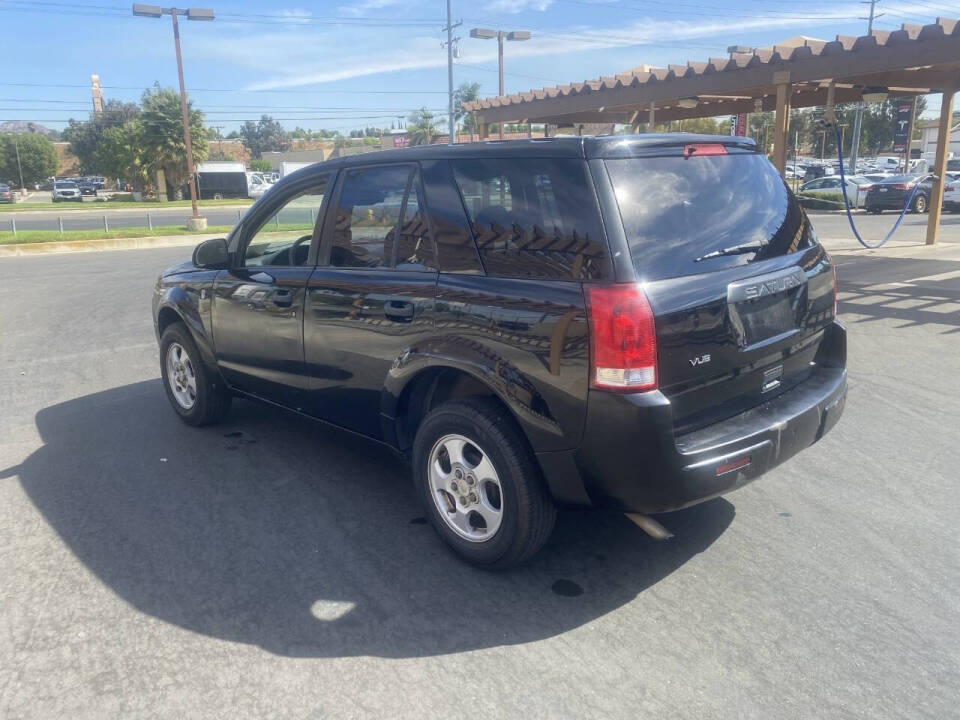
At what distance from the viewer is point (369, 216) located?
422 centimetres

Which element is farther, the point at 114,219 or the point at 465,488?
the point at 114,219

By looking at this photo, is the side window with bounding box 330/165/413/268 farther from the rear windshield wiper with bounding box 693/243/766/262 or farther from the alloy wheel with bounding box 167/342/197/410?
the alloy wheel with bounding box 167/342/197/410

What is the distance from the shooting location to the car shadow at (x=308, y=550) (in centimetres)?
325

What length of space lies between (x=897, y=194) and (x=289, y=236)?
1076 inches

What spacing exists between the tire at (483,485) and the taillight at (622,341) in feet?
1.79

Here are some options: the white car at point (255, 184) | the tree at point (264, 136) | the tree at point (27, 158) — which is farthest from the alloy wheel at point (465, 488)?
the tree at point (264, 136)

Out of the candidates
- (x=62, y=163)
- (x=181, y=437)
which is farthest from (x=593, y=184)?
(x=62, y=163)

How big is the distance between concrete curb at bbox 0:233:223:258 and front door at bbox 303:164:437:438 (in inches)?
791

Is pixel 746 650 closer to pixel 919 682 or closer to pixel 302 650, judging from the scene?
pixel 919 682

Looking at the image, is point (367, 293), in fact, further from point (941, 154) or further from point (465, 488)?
point (941, 154)

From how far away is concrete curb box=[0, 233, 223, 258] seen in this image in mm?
21344

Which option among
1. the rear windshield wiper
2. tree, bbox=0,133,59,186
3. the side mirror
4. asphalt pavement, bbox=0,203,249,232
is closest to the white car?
asphalt pavement, bbox=0,203,249,232

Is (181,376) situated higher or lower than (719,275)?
lower

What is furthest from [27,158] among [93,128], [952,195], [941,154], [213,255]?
[213,255]
